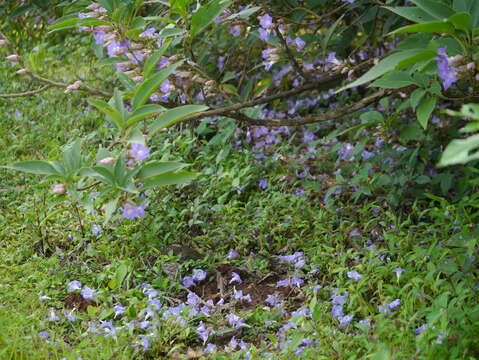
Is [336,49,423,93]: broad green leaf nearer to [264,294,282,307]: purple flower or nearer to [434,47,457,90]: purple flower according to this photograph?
[434,47,457,90]: purple flower

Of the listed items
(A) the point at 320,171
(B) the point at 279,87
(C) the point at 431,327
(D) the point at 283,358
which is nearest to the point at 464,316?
(C) the point at 431,327

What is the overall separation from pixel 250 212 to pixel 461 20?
1.60 m

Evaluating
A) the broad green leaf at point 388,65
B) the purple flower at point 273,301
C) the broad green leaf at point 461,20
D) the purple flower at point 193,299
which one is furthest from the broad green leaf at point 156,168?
the broad green leaf at point 461,20

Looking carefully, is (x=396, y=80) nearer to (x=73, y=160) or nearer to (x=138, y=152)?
(x=138, y=152)

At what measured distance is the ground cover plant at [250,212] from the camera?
1.92 m

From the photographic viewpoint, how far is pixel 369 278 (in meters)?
2.32

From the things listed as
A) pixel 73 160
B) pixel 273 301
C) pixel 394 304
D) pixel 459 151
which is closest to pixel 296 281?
pixel 273 301

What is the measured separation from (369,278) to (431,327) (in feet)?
1.67

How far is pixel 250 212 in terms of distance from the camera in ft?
9.94

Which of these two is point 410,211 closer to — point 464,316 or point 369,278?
point 369,278

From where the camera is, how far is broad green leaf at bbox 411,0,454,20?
1.78 m

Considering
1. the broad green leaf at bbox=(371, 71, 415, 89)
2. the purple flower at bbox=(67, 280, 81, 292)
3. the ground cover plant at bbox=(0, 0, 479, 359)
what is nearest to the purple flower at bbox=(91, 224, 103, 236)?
the ground cover plant at bbox=(0, 0, 479, 359)

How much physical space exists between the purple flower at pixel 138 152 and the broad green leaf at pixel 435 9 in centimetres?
89

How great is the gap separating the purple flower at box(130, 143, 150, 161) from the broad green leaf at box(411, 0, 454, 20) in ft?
2.93
